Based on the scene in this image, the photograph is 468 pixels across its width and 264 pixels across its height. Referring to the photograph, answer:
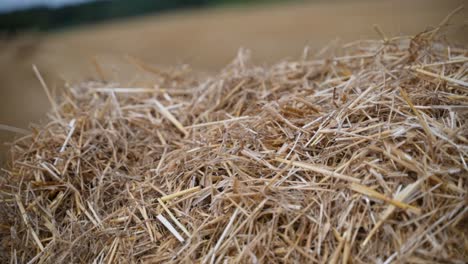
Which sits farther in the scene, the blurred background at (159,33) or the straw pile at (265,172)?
the blurred background at (159,33)

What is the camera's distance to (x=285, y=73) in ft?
8.57

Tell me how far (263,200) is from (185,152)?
1.72 feet

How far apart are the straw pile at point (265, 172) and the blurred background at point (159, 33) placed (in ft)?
6.04

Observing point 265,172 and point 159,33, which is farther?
point 159,33

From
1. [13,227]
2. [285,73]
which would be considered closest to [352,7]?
[285,73]

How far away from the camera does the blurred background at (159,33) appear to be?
5.43 m

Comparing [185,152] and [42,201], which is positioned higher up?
[185,152]

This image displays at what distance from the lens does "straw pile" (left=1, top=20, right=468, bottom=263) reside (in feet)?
5.01

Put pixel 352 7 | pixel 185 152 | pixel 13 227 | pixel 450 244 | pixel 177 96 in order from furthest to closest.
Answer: pixel 352 7 → pixel 177 96 → pixel 185 152 → pixel 13 227 → pixel 450 244

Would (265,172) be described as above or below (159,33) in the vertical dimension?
above

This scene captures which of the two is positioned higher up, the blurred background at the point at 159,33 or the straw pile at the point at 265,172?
the straw pile at the point at 265,172

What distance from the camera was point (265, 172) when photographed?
5.90 ft

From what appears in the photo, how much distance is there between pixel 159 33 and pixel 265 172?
272 inches

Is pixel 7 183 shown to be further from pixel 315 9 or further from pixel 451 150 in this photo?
pixel 315 9
